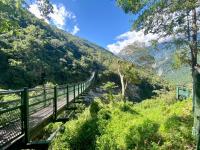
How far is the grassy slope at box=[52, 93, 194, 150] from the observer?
11500 millimetres

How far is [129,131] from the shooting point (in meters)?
14.2

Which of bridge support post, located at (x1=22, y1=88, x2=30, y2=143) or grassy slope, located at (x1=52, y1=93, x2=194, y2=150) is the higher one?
bridge support post, located at (x1=22, y1=88, x2=30, y2=143)

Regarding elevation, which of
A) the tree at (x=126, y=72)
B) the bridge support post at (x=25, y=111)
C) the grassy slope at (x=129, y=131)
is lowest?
the grassy slope at (x=129, y=131)

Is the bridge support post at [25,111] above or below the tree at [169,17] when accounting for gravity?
below

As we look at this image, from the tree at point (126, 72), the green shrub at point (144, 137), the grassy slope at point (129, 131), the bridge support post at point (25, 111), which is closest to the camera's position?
the bridge support post at point (25, 111)

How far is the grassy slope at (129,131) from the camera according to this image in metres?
11.5

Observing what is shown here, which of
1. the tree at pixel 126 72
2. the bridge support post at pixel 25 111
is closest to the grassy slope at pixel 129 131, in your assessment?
the bridge support post at pixel 25 111

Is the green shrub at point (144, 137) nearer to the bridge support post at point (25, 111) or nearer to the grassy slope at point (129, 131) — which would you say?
the grassy slope at point (129, 131)

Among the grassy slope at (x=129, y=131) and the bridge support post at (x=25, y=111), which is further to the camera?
the grassy slope at (x=129, y=131)

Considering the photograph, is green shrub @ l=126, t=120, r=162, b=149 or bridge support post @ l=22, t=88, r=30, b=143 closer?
bridge support post @ l=22, t=88, r=30, b=143

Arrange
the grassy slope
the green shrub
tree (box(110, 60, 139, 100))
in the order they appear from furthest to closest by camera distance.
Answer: tree (box(110, 60, 139, 100))
the green shrub
the grassy slope

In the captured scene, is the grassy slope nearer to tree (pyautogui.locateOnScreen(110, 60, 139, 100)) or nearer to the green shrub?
the green shrub

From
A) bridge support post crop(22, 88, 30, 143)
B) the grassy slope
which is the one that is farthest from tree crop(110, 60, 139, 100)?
bridge support post crop(22, 88, 30, 143)

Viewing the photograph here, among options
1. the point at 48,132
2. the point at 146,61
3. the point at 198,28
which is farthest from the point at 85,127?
the point at 146,61
